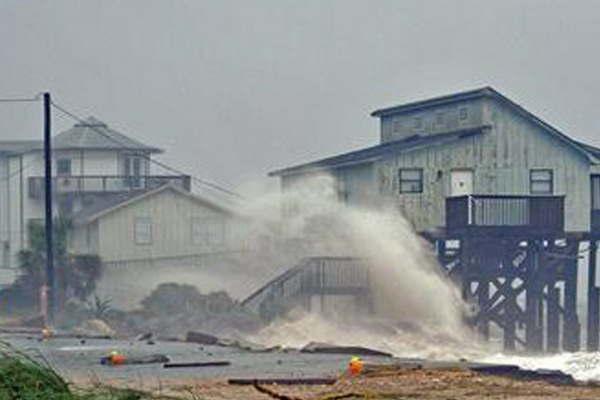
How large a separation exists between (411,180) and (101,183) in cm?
2386

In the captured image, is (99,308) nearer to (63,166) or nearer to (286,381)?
(63,166)

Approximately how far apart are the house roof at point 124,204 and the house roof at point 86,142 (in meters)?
8.68

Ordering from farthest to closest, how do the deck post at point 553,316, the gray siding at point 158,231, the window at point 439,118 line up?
the gray siding at point 158,231 → the window at point 439,118 → the deck post at point 553,316

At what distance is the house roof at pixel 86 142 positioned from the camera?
75.9 metres

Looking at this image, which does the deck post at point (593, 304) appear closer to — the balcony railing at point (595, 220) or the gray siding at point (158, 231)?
the balcony railing at point (595, 220)

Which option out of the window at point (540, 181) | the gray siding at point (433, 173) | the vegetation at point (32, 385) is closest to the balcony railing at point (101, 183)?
the gray siding at point (433, 173)

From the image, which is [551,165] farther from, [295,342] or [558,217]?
[295,342]

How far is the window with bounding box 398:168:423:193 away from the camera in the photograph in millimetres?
52500

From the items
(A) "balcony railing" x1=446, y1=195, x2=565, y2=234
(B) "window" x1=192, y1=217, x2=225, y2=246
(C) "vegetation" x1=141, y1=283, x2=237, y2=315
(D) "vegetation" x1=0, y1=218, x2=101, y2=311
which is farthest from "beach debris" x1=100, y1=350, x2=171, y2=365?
(B) "window" x1=192, y1=217, x2=225, y2=246

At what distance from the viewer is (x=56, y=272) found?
56.7 m

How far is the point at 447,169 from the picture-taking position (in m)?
52.6

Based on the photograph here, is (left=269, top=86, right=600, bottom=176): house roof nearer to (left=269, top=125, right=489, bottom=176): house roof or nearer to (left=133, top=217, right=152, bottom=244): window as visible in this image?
(left=269, top=125, right=489, bottom=176): house roof

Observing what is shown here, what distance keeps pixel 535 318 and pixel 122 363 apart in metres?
24.5

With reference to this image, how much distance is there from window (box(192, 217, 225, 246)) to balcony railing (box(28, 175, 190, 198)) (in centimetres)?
389
